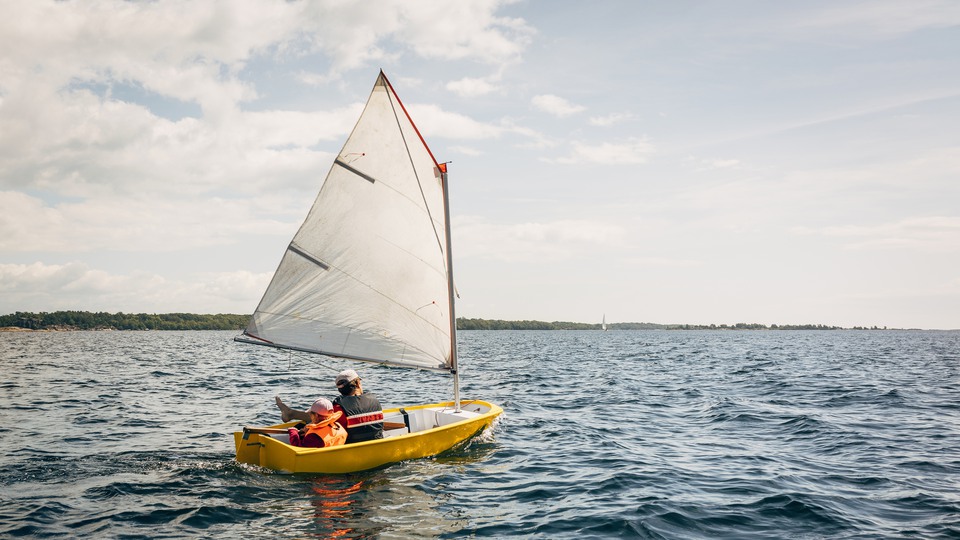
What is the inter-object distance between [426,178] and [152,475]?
8649 millimetres

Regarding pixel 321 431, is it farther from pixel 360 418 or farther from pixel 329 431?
pixel 360 418

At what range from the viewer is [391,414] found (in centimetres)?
1599

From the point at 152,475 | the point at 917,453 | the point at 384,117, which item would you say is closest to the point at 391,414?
the point at 152,475

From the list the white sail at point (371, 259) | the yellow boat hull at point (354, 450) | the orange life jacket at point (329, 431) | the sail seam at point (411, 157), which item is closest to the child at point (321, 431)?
the orange life jacket at point (329, 431)

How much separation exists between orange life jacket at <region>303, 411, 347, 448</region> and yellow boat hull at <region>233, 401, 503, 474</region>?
38 cm

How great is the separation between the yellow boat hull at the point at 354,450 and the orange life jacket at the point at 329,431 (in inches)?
14.8

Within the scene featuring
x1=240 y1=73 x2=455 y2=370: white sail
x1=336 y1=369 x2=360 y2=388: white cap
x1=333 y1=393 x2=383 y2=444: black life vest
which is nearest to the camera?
x1=333 y1=393 x2=383 y2=444: black life vest

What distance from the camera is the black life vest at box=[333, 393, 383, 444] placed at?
13.1 m

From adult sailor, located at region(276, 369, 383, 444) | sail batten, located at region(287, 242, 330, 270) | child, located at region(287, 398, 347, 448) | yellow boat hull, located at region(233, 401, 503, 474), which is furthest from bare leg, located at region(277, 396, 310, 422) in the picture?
sail batten, located at region(287, 242, 330, 270)

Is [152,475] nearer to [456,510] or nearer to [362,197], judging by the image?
[456,510]

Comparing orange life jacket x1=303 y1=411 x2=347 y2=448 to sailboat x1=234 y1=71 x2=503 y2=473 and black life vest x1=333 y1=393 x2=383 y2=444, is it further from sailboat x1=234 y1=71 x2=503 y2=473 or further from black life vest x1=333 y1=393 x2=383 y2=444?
sailboat x1=234 y1=71 x2=503 y2=473

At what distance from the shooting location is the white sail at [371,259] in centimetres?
1416

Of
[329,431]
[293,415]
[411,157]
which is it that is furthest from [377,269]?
[329,431]

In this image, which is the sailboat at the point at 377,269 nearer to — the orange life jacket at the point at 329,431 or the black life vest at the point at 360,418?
the black life vest at the point at 360,418
